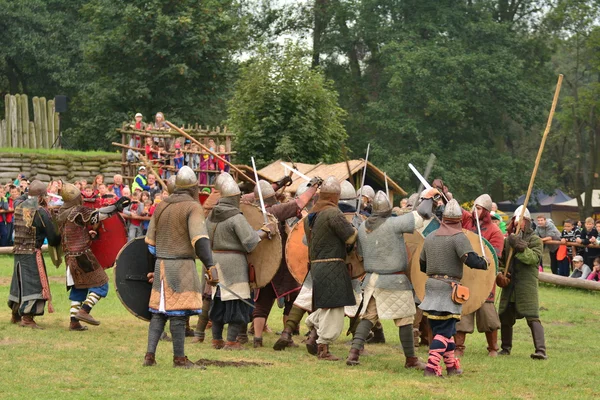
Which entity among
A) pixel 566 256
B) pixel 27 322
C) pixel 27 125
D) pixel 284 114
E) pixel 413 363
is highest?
pixel 284 114

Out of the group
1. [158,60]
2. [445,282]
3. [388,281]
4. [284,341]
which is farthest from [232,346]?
[158,60]

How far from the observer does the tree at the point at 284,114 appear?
27.2 m

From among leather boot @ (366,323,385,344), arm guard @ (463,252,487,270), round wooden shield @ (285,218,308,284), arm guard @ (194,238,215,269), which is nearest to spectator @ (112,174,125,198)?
leather boot @ (366,323,385,344)

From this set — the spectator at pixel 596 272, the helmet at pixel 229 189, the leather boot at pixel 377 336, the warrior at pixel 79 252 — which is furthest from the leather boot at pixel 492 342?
the spectator at pixel 596 272

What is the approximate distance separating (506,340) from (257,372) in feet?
9.90

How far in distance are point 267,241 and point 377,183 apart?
1573cm

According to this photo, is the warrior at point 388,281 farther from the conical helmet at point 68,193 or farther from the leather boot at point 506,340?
the conical helmet at point 68,193

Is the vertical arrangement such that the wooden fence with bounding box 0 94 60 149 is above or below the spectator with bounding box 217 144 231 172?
above

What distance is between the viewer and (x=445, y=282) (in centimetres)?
888

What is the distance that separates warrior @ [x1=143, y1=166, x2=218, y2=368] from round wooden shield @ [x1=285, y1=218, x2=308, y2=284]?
158cm

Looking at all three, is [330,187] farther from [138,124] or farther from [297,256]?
[138,124]

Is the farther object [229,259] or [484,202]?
[484,202]

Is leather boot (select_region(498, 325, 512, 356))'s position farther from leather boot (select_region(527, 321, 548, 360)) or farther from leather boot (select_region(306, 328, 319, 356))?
leather boot (select_region(306, 328, 319, 356))

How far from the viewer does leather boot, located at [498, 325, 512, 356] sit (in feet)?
34.6
